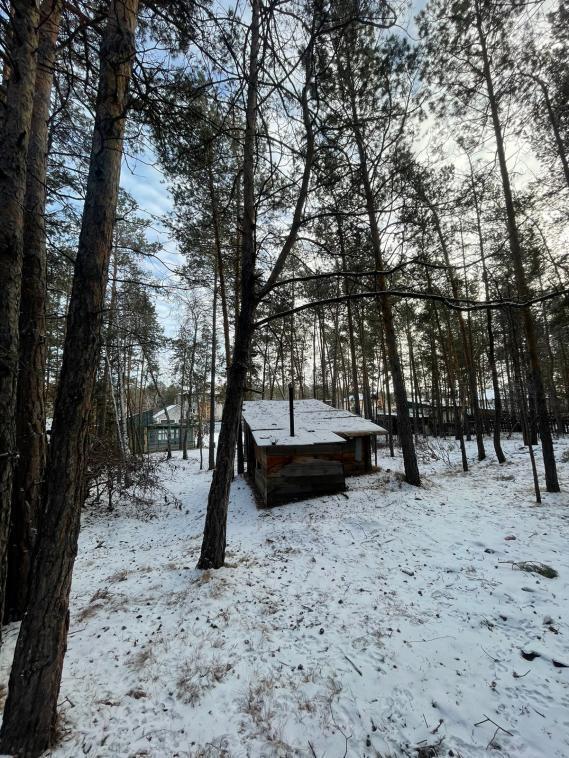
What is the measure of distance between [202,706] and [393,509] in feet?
16.9

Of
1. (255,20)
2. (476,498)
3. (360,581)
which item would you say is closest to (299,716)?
(360,581)

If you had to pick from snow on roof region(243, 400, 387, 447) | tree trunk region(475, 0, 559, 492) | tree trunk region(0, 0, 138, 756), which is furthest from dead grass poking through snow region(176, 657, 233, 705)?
tree trunk region(475, 0, 559, 492)

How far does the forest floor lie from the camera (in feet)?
6.57

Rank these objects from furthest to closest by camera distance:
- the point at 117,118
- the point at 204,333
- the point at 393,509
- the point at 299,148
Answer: the point at 204,333 < the point at 393,509 < the point at 299,148 < the point at 117,118

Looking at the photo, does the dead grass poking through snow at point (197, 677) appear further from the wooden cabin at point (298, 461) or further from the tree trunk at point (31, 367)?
the wooden cabin at point (298, 461)

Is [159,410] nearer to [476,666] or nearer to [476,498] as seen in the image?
[476,498]

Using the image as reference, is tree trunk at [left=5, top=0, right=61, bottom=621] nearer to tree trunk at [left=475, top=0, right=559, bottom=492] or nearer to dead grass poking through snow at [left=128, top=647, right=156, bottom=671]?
dead grass poking through snow at [left=128, top=647, right=156, bottom=671]

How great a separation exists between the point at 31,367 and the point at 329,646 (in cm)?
405

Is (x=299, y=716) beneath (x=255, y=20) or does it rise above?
beneath

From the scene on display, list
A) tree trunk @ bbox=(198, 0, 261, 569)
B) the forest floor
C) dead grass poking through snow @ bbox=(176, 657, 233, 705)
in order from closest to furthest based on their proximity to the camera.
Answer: the forest floor → dead grass poking through snow @ bbox=(176, 657, 233, 705) → tree trunk @ bbox=(198, 0, 261, 569)

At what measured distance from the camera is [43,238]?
333 centimetres

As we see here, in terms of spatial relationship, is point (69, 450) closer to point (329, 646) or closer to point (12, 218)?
point (12, 218)

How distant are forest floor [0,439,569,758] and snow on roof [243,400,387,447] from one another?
2747 mm

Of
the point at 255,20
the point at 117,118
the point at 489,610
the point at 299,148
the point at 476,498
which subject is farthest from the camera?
the point at 476,498
